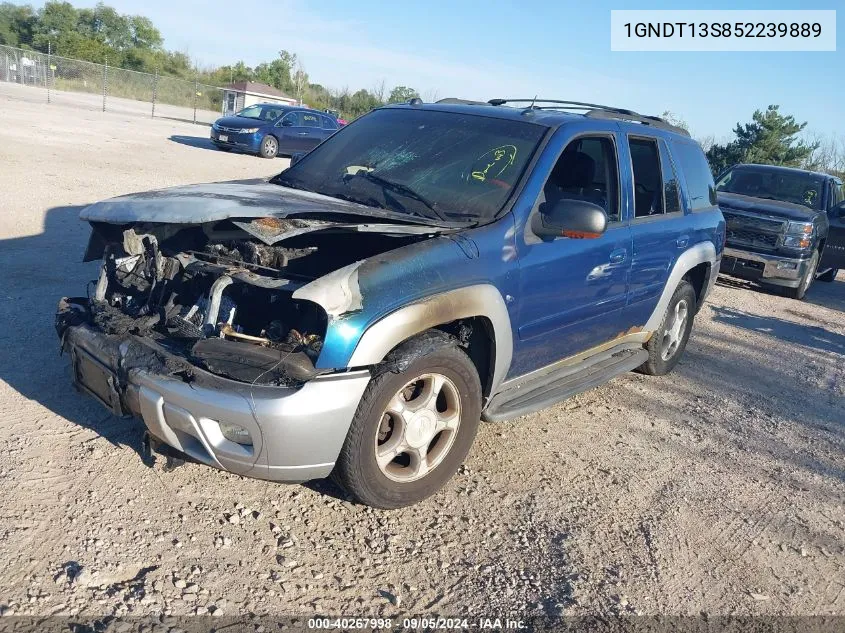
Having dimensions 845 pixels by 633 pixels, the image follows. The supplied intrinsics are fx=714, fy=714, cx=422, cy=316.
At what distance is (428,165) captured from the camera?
13.7 ft

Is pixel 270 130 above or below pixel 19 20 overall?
below

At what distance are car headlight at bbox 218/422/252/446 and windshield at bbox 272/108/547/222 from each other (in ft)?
5.08

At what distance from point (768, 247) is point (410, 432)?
8136mm

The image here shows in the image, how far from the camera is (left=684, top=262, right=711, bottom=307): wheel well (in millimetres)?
5770

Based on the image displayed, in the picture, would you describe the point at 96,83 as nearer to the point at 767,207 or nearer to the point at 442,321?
the point at 767,207

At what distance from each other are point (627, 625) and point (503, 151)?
99.5 inches

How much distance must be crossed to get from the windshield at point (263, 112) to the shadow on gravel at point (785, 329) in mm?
16347

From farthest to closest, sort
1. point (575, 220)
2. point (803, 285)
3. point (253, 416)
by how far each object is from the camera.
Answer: point (803, 285) → point (575, 220) → point (253, 416)

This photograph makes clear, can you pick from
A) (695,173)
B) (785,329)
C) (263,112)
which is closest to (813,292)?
(785,329)

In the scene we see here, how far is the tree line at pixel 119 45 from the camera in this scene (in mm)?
60062

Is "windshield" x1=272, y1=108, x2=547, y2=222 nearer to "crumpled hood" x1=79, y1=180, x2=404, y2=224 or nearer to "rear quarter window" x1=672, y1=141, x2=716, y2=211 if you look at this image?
"crumpled hood" x1=79, y1=180, x2=404, y2=224

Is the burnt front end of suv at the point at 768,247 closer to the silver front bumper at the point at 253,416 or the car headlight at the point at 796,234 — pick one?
the car headlight at the point at 796,234

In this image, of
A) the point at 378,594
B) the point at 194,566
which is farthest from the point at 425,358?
the point at 194,566

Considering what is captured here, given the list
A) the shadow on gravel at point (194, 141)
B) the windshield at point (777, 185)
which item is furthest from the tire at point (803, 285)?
the shadow on gravel at point (194, 141)
